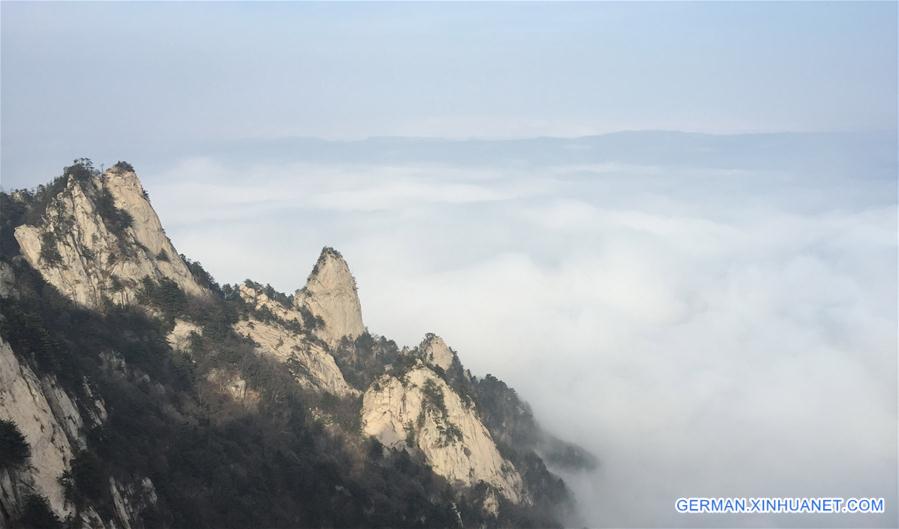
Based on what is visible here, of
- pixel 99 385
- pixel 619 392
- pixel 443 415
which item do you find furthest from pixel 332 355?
pixel 619 392

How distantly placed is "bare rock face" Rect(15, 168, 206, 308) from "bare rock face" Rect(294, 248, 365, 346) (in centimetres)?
1437

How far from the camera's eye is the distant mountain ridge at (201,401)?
48688 millimetres

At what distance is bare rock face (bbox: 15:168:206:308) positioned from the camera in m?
77.4

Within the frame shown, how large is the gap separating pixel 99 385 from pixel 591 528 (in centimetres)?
5036

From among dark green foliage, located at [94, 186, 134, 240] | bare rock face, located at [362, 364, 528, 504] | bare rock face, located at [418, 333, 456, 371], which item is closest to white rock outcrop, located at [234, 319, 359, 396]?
bare rock face, located at [362, 364, 528, 504]

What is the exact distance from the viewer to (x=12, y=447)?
42.9 meters

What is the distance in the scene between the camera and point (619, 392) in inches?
6452

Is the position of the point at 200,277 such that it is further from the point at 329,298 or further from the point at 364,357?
the point at 364,357

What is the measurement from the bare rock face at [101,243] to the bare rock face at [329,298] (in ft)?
47.2

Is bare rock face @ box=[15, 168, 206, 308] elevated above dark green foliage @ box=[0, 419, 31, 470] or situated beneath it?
elevated above

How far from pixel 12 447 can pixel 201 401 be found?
98.7 feet

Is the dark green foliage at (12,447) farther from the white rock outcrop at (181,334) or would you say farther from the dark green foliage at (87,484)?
the white rock outcrop at (181,334)

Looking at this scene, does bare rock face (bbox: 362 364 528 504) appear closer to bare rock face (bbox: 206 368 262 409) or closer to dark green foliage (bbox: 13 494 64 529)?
bare rock face (bbox: 206 368 262 409)

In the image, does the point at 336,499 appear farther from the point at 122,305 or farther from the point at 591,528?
the point at 591,528
